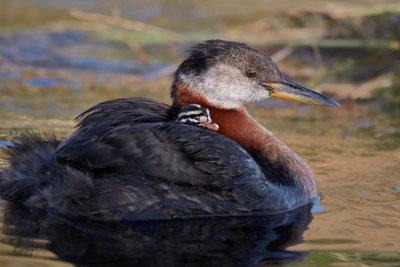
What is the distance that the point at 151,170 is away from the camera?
283 inches

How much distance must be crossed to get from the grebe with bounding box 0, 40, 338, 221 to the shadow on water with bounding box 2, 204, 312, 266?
116mm

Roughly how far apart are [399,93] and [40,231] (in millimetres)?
6359

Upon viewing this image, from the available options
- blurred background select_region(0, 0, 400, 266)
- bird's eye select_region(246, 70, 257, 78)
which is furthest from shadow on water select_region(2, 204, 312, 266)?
bird's eye select_region(246, 70, 257, 78)

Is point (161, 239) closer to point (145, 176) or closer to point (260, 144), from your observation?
point (145, 176)

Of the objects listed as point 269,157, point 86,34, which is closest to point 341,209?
point 269,157

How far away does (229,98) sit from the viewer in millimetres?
8352

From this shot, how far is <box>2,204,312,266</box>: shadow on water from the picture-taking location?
6.32 metres

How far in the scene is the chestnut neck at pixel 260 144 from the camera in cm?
802

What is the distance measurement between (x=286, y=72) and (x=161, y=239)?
6984mm

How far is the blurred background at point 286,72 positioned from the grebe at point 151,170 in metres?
0.55

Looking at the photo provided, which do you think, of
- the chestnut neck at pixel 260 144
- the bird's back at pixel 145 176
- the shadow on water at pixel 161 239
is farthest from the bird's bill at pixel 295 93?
the shadow on water at pixel 161 239

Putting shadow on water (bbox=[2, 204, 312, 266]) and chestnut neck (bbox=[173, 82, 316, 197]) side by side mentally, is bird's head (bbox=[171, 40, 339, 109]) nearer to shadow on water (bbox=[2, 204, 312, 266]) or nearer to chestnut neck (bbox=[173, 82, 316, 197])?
chestnut neck (bbox=[173, 82, 316, 197])

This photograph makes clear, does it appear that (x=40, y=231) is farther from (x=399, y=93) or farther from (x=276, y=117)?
(x=399, y=93)

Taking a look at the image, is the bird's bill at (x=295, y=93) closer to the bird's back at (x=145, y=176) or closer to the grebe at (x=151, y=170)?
the grebe at (x=151, y=170)
